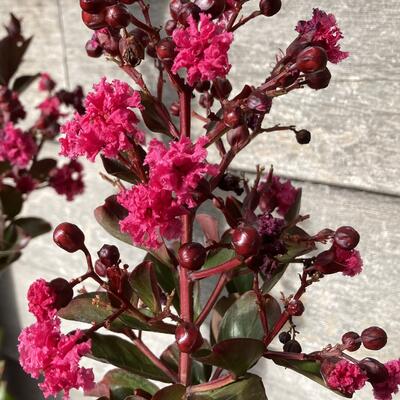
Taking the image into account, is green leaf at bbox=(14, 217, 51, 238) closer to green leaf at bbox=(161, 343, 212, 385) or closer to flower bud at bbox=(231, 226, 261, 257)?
green leaf at bbox=(161, 343, 212, 385)

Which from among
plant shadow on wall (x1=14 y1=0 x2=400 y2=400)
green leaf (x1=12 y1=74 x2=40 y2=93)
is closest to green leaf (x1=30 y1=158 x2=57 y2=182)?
green leaf (x1=12 y1=74 x2=40 y2=93)

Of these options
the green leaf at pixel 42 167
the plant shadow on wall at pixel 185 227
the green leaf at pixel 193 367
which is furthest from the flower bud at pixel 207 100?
the green leaf at pixel 42 167

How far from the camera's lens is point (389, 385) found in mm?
618

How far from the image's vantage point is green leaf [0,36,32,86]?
1026 millimetres

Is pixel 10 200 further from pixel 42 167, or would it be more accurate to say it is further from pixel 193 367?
pixel 193 367

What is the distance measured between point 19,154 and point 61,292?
0.44 meters

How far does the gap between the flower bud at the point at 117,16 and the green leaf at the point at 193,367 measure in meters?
0.44

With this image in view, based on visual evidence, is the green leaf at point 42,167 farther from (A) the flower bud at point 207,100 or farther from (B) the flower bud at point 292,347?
(B) the flower bud at point 292,347

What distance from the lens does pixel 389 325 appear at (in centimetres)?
92

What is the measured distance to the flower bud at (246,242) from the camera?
563 mm

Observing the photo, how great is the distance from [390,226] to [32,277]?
918 millimetres

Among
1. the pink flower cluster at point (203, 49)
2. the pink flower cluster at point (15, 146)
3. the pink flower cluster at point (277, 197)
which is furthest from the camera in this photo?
the pink flower cluster at point (15, 146)

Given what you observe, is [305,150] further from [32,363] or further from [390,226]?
[32,363]

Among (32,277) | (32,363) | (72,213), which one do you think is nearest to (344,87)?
(32,363)
